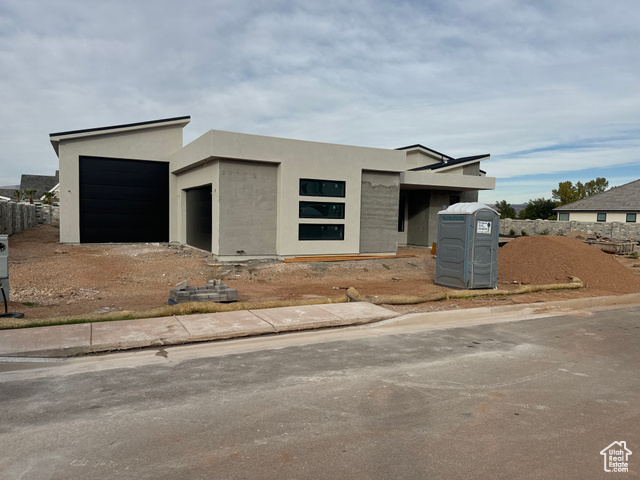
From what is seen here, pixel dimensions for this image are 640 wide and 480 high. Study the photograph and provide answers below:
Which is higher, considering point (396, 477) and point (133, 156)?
point (133, 156)

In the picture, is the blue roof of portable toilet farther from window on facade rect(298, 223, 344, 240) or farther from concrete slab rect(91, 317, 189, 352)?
concrete slab rect(91, 317, 189, 352)

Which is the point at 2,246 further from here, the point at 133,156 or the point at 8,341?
the point at 133,156

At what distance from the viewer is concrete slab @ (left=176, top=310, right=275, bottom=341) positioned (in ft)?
25.4

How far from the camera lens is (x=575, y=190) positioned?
75.1 meters

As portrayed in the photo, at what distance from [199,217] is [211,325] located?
14.5 m

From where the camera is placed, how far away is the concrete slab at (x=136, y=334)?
7061mm

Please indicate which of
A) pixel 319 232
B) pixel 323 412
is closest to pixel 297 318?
pixel 323 412

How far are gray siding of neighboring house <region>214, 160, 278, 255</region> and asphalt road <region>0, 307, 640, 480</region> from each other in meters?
11.3

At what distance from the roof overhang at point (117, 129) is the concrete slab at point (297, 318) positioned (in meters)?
18.7

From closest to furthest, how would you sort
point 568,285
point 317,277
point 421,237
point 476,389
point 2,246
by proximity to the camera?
point 476,389, point 2,246, point 568,285, point 317,277, point 421,237

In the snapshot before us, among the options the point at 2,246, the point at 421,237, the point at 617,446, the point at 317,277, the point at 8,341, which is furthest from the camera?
the point at 421,237

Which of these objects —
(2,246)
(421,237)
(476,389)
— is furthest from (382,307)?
(421,237)

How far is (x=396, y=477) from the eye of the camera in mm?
3611

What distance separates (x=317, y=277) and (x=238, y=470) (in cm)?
1309
